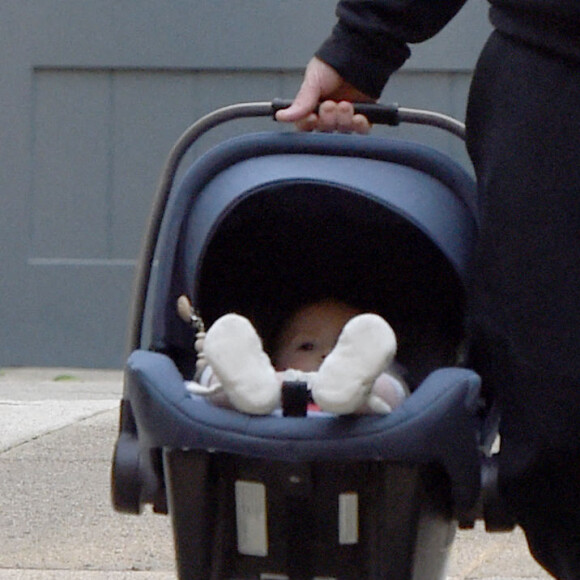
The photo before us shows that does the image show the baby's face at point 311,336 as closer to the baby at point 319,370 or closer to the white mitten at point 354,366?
the baby at point 319,370

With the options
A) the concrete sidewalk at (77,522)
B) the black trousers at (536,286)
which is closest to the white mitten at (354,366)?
the black trousers at (536,286)

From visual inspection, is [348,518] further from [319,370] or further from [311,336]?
[311,336]

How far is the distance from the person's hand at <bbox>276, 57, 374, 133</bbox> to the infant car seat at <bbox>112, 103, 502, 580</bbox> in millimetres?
37

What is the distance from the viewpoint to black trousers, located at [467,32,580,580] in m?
1.94

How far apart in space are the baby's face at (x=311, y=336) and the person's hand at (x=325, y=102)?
0.44 meters

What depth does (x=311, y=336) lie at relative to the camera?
9.14 feet

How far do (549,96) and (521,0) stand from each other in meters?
0.14

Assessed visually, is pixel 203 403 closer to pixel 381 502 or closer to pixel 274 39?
pixel 381 502

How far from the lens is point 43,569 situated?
3.61 metres

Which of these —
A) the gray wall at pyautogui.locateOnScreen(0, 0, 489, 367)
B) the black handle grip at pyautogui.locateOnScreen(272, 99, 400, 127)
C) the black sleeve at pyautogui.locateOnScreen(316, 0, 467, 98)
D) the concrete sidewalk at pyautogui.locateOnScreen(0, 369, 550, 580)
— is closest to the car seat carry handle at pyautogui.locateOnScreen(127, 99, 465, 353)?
the black handle grip at pyautogui.locateOnScreen(272, 99, 400, 127)

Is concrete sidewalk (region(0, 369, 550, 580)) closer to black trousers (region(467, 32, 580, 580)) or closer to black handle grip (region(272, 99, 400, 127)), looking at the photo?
black handle grip (region(272, 99, 400, 127))

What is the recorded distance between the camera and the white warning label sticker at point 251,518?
2.09 metres

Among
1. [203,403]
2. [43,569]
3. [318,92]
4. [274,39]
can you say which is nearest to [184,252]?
[318,92]

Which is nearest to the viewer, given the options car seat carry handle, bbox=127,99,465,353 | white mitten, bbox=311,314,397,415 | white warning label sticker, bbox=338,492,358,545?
white mitten, bbox=311,314,397,415
